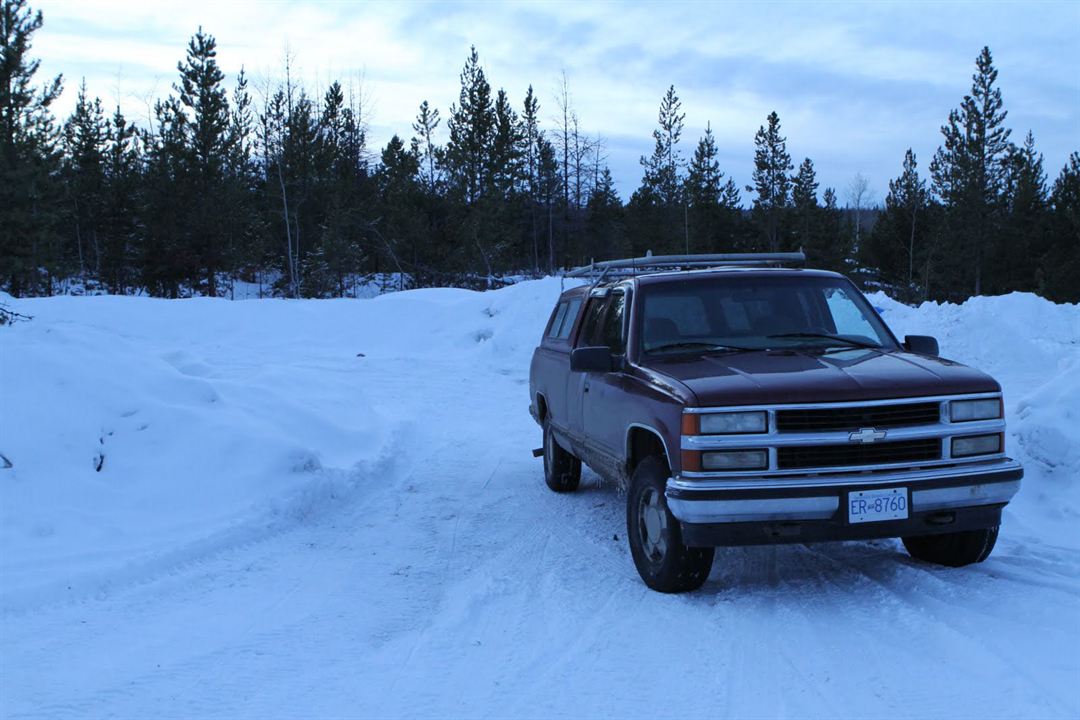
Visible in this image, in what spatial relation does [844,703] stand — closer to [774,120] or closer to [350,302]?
[350,302]

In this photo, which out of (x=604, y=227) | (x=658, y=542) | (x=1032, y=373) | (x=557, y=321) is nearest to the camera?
(x=658, y=542)

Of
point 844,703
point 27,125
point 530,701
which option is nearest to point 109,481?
point 530,701

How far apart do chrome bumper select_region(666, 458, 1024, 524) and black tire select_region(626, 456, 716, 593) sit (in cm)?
32

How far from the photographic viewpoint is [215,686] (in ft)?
12.6

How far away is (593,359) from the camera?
5766mm

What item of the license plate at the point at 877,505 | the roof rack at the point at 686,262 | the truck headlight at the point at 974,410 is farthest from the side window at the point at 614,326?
the truck headlight at the point at 974,410

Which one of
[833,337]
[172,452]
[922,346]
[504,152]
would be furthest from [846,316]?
[504,152]

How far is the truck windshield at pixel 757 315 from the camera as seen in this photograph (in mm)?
5730

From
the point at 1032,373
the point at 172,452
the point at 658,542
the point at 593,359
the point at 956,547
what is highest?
the point at 593,359

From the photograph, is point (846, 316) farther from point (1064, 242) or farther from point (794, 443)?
point (1064, 242)

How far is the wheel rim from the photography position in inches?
195

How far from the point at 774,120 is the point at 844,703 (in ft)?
168

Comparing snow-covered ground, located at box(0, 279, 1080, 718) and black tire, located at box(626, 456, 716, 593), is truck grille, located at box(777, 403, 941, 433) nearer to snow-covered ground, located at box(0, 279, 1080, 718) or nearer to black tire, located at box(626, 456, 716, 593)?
black tire, located at box(626, 456, 716, 593)

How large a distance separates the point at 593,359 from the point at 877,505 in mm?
2034
